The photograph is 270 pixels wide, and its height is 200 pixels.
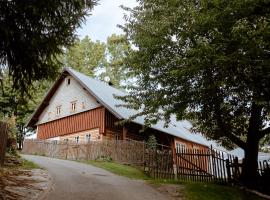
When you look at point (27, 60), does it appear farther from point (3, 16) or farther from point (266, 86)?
point (266, 86)

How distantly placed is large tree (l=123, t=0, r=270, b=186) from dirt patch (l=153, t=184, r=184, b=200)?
129 inches

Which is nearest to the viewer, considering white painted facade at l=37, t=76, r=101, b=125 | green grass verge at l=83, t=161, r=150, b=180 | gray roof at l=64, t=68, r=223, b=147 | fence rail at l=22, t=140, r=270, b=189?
fence rail at l=22, t=140, r=270, b=189

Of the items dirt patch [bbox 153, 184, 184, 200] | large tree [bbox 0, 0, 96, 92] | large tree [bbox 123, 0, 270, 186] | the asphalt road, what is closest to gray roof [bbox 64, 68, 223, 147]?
large tree [bbox 123, 0, 270, 186]

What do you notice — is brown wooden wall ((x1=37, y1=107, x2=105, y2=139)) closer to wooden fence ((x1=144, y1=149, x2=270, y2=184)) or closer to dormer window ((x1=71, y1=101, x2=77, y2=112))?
dormer window ((x1=71, y1=101, x2=77, y2=112))

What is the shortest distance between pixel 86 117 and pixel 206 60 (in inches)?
872

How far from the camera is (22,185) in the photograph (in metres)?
12.3

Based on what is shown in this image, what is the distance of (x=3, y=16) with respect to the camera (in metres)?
9.93

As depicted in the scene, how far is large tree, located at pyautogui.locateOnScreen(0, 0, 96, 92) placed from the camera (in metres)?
9.88

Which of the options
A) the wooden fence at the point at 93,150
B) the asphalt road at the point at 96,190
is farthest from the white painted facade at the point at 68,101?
the asphalt road at the point at 96,190

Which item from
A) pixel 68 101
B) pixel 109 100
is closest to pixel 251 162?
pixel 109 100

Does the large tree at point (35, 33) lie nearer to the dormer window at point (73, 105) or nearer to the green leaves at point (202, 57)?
the green leaves at point (202, 57)

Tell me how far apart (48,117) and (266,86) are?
28442 millimetres

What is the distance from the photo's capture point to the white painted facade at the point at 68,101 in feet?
115

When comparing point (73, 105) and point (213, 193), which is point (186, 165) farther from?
point (73, 105)
